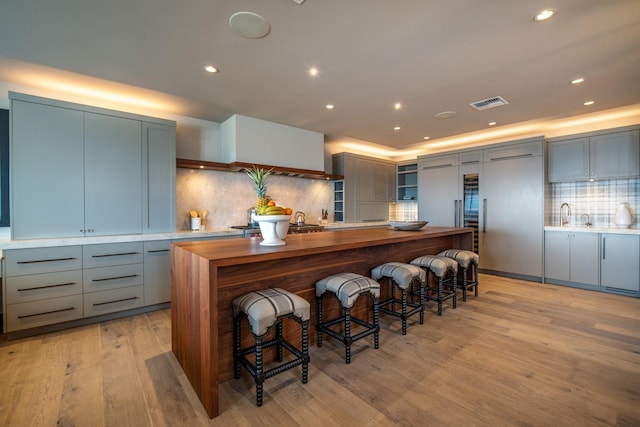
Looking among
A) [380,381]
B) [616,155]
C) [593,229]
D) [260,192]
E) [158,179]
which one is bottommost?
[380,381]

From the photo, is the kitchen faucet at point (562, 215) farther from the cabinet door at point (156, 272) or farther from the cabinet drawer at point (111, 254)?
the cabinet drawer at point (111, 254)

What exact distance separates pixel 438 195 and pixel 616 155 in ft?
8.17

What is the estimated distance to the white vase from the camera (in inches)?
154

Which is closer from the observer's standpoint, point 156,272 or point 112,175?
point 112,175

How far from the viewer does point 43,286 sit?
262cm

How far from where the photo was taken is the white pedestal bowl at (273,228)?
6.44 ft

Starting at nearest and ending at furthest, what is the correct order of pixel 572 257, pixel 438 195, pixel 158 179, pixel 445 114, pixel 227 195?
pixel 158 179 → pixel 445 114 → pixel 572 257 → pixel 227 195 → pixel 438 195

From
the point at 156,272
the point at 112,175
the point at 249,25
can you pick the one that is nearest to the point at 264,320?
the point at 249,25

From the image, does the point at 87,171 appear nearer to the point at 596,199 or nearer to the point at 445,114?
the point at 445,114

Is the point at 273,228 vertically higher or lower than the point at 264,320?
higher

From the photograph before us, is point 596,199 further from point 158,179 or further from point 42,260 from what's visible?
point 42,260

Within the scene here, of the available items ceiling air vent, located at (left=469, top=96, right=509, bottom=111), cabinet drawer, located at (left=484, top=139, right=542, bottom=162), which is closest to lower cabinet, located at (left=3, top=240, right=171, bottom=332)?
ceiling air vent, located at (left=469, top=96, right=509, bottom=111)

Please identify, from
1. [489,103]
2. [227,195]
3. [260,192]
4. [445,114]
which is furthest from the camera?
[227,195]

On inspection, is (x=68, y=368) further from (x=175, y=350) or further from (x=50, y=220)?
(x=50, y=220)
